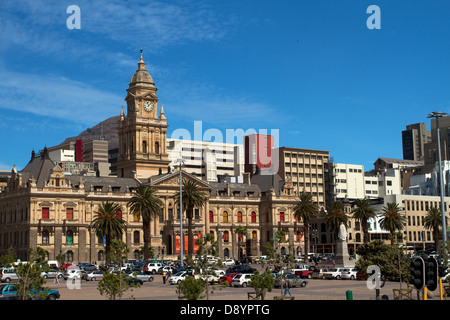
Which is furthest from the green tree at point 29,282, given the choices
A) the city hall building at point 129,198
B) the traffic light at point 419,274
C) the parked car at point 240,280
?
the city hall building at point 129,198

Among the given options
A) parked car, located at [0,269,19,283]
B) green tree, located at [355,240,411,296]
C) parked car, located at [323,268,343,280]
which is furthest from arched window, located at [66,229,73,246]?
green tree, located at [355,240,411,296]

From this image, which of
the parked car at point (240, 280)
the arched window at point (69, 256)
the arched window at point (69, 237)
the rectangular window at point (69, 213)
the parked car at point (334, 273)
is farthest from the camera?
the rectangular window at point (69, 213)

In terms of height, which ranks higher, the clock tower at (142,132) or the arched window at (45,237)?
the clock tower at (142,132)

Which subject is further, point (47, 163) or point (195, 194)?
point (47, 163)

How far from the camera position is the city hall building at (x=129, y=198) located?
376ft

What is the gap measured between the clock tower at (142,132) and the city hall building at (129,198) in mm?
210

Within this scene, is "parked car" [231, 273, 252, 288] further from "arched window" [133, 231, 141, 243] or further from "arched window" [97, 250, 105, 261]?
"arched window" [133, 231, 141, 243]

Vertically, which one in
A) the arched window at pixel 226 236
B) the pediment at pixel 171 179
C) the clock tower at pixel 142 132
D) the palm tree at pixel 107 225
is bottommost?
the arched window at pixel 226 236

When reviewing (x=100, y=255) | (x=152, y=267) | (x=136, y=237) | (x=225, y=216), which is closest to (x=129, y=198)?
(x=136, y=237)

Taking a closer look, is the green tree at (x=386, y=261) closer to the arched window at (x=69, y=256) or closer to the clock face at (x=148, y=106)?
the arched window at (x=69, y=256)
